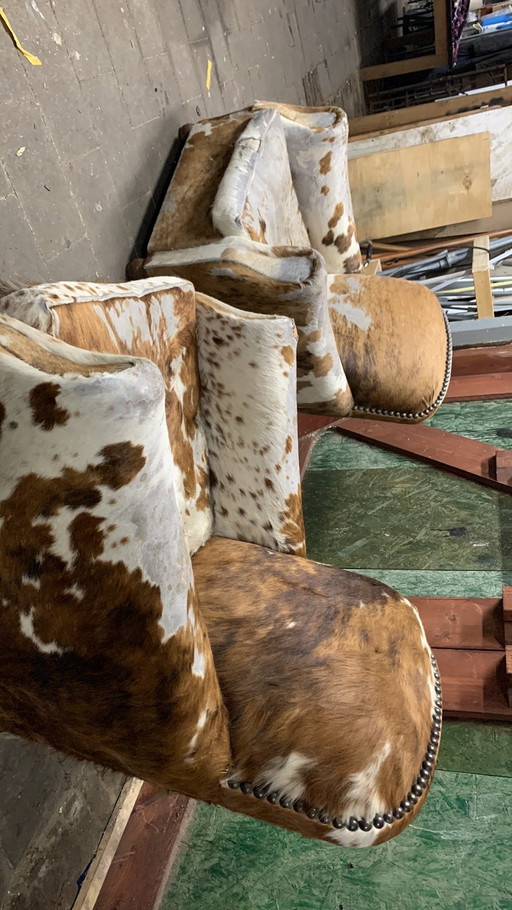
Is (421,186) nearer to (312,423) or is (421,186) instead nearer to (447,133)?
(447,133)

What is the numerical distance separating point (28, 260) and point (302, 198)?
101 cm

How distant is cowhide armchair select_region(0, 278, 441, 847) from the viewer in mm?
757

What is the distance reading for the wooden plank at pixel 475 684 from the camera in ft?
5.78

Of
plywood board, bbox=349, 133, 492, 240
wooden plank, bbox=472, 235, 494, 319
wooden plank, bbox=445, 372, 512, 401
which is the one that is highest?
plywood board, bbox=349, 133, 492, 240

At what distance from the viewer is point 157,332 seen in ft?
3.98

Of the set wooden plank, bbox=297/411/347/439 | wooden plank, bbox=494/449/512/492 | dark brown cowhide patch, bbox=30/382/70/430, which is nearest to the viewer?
dark brown cowhide patch, bbox=30/382/70/430

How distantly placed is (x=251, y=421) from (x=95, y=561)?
623 mm

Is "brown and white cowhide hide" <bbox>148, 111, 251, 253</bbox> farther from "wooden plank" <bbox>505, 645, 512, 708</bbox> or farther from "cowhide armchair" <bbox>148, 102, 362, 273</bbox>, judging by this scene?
"wooden plank" <bbox>505, 645, 512, 708</bbox>

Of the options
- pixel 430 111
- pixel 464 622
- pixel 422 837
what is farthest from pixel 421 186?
pixel 422 837

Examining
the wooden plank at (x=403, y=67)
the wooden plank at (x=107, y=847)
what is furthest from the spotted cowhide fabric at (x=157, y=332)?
the wooden plank at (x=403, y=67)

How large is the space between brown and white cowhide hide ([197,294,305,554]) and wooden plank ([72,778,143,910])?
1.00 m

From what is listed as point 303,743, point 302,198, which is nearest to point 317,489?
point 302,198

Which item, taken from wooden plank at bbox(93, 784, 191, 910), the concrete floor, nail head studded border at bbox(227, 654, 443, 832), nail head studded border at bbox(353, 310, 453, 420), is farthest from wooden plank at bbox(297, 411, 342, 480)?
nail head studded border at bbox(227, 654, 443, 832)

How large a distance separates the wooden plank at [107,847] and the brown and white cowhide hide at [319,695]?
999 mm
